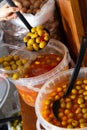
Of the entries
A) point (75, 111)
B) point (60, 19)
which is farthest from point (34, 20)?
point (75, 111)

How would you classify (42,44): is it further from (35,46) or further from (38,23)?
(38,23)

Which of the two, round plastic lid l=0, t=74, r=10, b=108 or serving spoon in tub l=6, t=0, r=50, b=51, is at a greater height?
serving spoon in tub l=6, t=0, r=50, b=51

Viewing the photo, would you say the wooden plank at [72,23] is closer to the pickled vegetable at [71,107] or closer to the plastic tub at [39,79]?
the plastic tub at [39,79]

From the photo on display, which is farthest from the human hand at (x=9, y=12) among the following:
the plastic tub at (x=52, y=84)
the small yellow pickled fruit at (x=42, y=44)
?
the plastic tub at (x=52, y=84)

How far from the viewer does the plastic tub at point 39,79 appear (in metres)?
1.00

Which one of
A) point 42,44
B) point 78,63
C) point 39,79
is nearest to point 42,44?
point 42,44

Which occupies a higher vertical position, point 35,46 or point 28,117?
point 35,46

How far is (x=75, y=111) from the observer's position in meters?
0.85

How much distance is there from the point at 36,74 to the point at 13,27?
0.93 ft

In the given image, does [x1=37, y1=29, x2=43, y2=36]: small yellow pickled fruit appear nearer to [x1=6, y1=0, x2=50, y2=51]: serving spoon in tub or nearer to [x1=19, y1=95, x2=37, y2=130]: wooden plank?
[x1=6, y1=0, x2=50, y2=51]: serving spoon in tub

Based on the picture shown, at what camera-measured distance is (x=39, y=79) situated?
3.30 ft

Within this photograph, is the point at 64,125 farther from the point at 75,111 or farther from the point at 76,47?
the point at 76,47

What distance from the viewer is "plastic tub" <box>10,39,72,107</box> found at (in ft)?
3.30

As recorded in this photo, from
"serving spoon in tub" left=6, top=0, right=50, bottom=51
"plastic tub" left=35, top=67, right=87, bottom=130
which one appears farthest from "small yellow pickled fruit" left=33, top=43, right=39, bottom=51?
"plastic tub" left=35, top=67, right=87, bottom=130
